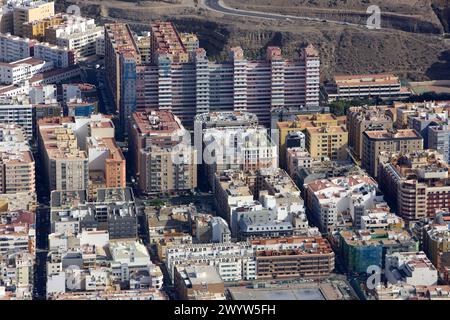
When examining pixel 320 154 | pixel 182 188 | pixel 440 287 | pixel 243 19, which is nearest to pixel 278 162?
pixel 320 154

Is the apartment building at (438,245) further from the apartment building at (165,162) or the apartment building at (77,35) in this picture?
the apartment building at (77,35)

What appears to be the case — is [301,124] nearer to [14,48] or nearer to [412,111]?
[412,111]

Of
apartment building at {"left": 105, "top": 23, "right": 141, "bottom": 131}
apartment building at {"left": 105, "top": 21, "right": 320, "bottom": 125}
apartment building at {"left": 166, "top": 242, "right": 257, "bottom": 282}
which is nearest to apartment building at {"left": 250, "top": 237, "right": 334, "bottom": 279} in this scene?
apartment building at {"left": 166, "top": 242, "right": 257, "bottom": 282}

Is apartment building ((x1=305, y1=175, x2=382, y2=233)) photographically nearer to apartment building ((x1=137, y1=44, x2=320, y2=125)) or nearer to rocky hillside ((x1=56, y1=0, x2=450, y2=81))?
apartment building ((x1=137, y1=44, x2=320, y2=125))

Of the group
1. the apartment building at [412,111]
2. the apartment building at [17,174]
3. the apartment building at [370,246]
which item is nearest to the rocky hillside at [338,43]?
the apartment building at [412,111]
